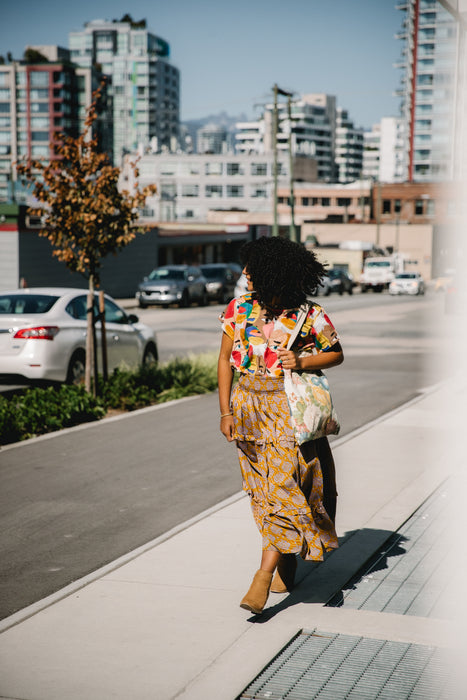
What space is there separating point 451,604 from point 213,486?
122 inches

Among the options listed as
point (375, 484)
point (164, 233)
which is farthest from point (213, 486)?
point (164, 233)

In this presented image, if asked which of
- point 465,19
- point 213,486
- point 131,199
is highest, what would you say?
point 465,19

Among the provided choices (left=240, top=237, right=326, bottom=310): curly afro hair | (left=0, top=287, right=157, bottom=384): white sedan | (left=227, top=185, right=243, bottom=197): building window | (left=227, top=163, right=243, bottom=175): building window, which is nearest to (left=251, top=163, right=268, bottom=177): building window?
(left=227, top=163, right=243, bottom=175): building window

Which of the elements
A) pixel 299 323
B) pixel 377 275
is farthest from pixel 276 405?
pixel 377 275

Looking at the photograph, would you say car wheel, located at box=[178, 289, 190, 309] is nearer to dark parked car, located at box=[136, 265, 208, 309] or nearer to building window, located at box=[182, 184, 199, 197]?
dark parked car, located at box=[136, 265, 208, 309]

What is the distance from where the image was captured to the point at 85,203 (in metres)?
11.1

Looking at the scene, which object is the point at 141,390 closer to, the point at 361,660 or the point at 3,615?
the point at 3,615

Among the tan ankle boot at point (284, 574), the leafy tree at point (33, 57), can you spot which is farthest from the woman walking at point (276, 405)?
the leafy tree at point (33, 57)

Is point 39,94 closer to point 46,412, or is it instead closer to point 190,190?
point 190,190

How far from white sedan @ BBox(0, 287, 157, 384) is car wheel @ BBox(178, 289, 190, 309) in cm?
2440

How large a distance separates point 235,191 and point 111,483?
132 metres

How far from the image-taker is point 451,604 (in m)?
4.90

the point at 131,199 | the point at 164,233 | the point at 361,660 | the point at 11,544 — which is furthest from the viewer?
the point at 164,233

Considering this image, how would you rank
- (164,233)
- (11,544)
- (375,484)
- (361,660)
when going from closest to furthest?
1. (361,660)
2. (11,544)
3. (375,484)
4. (164,233)
